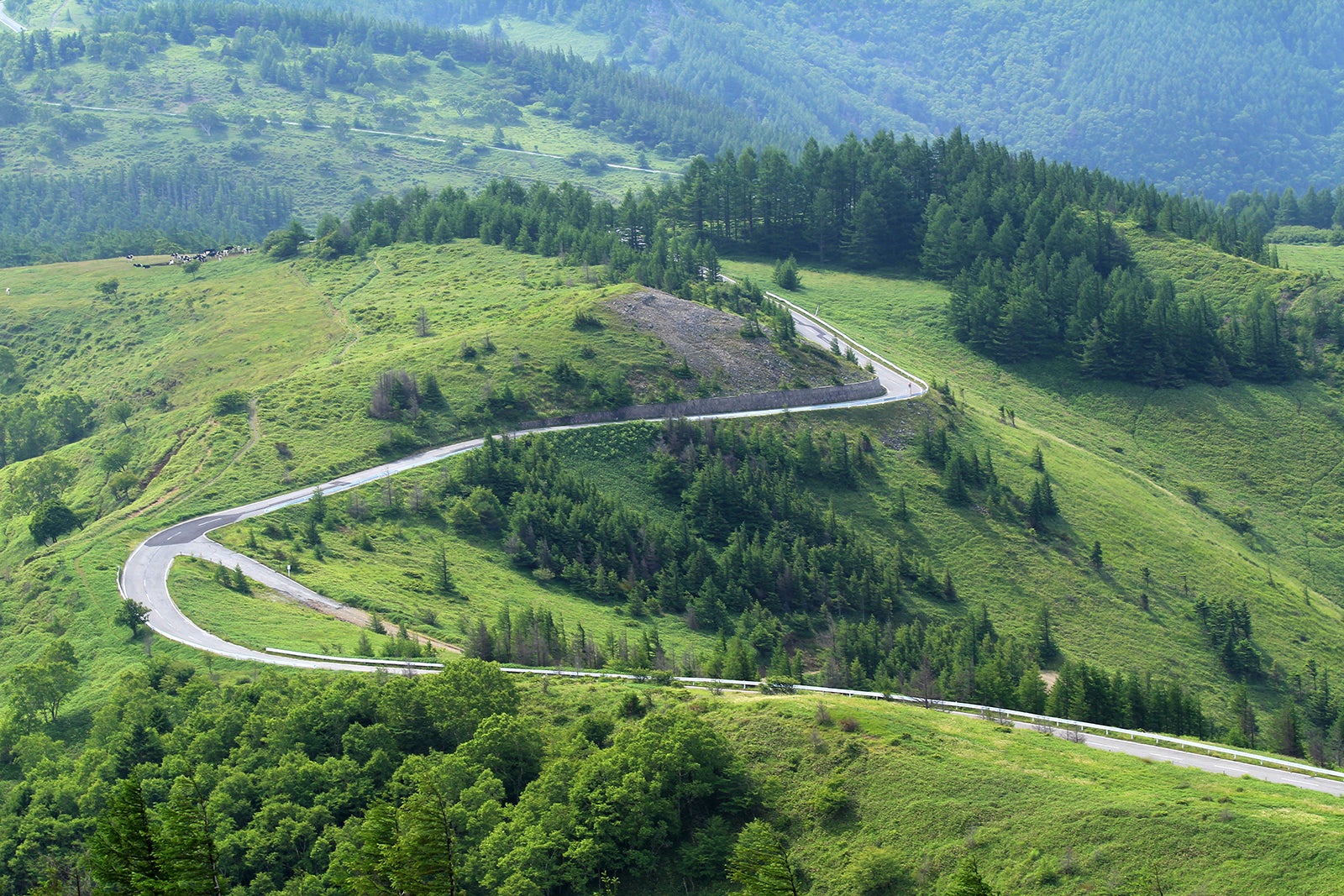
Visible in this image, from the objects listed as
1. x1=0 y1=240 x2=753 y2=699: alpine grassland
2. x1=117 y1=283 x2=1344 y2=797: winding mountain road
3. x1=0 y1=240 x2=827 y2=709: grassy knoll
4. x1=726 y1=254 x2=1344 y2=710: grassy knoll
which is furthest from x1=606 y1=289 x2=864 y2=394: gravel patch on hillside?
x1=726 y1=254 x2=1344 y2=710: grassy knoll

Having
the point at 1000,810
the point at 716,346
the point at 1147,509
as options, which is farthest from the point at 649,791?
the point at 1147,509

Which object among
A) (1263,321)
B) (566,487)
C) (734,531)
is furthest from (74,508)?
(1263,321)

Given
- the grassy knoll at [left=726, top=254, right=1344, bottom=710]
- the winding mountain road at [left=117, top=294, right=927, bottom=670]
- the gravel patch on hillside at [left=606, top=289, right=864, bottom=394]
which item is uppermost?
the gravel patch on hillside at [left=606, top=289, right=864, bottom=394]

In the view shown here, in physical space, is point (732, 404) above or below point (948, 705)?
above

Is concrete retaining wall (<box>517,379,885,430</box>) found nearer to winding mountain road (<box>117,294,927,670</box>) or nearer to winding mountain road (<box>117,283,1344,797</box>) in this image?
winding mountain road (<box>117,283,1344,797</box>)

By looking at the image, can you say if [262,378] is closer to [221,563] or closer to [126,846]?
[221,563]

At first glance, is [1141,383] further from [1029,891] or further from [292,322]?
[1029,891]

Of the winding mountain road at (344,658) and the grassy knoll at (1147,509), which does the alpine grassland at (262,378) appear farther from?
the grassy knoll at (1147,509)
